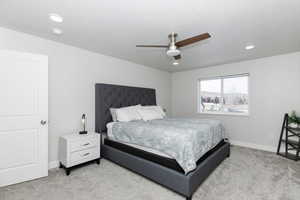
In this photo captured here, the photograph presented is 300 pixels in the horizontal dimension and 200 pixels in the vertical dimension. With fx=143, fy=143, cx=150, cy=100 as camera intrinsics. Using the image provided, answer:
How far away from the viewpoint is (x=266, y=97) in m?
3.82

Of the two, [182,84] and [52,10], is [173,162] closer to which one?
[52,10]

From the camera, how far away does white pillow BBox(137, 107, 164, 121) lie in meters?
3.56

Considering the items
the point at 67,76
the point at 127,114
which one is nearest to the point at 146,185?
the point at 127,114

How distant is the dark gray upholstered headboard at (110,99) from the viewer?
133 inches

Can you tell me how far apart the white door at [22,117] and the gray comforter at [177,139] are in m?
1.35

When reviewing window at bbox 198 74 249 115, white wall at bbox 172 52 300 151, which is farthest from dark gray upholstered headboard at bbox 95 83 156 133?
white wall at bbox 172 52 300 151

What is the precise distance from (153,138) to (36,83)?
218 centimetres

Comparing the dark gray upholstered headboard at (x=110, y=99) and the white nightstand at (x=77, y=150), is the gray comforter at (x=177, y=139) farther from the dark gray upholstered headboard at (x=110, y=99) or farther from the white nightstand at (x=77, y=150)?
the dark gray upholstered headboard at (x=110, y=99)

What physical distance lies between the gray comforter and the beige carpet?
520 mm

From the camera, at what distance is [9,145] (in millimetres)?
2211

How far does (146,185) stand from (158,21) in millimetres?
2509

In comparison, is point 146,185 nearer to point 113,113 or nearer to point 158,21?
point 113,113

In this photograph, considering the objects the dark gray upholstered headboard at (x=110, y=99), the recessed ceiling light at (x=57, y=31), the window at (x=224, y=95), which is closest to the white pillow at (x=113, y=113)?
the dark gray upholstered headboard at (x=110, y=99)

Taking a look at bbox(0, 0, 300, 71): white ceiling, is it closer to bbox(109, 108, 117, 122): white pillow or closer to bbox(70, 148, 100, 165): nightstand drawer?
bbox(109, 108, 117, 122): white pillow
